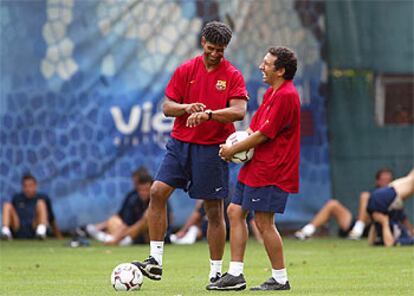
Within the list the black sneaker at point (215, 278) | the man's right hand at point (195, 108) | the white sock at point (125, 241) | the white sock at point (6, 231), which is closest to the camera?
the man's right hand at point (195, 108)

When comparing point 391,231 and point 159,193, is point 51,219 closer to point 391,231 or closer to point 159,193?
point 391,231

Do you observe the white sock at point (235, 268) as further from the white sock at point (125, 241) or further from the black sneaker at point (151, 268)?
the white sock at point (125, 241)

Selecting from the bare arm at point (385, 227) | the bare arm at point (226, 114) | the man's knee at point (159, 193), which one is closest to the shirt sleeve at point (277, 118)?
the bare arm at point (226, 114)

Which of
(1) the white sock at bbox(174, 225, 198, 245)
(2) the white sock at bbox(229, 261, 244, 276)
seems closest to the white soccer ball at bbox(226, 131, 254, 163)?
(2) the white sock at bbox(229, 261, 244, 276)

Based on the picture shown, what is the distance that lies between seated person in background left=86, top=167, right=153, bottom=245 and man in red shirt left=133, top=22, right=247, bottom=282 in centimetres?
758

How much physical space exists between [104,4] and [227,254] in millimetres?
5673

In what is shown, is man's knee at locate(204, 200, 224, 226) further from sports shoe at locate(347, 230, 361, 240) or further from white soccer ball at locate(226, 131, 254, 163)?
sports shoe at locate(347, 230, 361, 240)

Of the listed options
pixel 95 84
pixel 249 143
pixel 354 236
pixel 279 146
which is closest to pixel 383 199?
pixel 354 236

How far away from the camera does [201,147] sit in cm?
1013

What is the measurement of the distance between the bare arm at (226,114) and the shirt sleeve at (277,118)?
409 mm

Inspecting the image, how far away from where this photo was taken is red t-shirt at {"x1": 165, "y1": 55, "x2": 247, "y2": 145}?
33.1 feet

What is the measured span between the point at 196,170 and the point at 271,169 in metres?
0.87

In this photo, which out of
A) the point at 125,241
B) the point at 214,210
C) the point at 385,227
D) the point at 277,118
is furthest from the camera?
the point at 125,241

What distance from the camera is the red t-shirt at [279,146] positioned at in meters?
9.47
